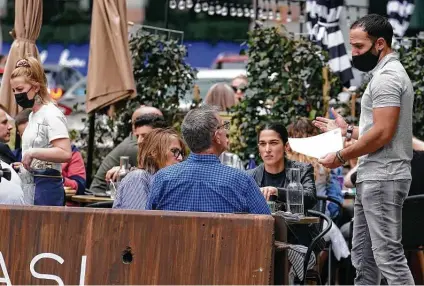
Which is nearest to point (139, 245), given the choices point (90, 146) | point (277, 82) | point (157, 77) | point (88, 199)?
point (88, 199)

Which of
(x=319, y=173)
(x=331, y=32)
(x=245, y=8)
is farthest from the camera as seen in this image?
(x=245, y=8)

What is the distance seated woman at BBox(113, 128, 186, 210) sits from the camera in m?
6.67

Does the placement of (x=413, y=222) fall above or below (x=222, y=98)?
below

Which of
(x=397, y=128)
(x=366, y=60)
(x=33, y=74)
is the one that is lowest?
(x=397, y=128)

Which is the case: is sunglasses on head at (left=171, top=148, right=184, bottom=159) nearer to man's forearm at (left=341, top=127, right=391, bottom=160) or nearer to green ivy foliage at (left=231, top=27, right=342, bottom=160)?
man's forearm at (left=341, top=127, right=391, bottom=160)

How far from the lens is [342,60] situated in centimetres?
1158

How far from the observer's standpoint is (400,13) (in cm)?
1565

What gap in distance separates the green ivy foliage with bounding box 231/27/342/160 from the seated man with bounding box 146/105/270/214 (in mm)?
5142

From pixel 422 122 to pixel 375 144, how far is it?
4828 mm

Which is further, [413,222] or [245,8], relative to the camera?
[245,8]

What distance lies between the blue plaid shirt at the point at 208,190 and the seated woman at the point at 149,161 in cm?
106

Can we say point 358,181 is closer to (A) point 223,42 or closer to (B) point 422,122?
(B) point 422,122

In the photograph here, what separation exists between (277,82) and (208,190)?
5.58m

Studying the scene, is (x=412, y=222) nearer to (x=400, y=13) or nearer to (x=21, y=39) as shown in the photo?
(x=21, y=39)
